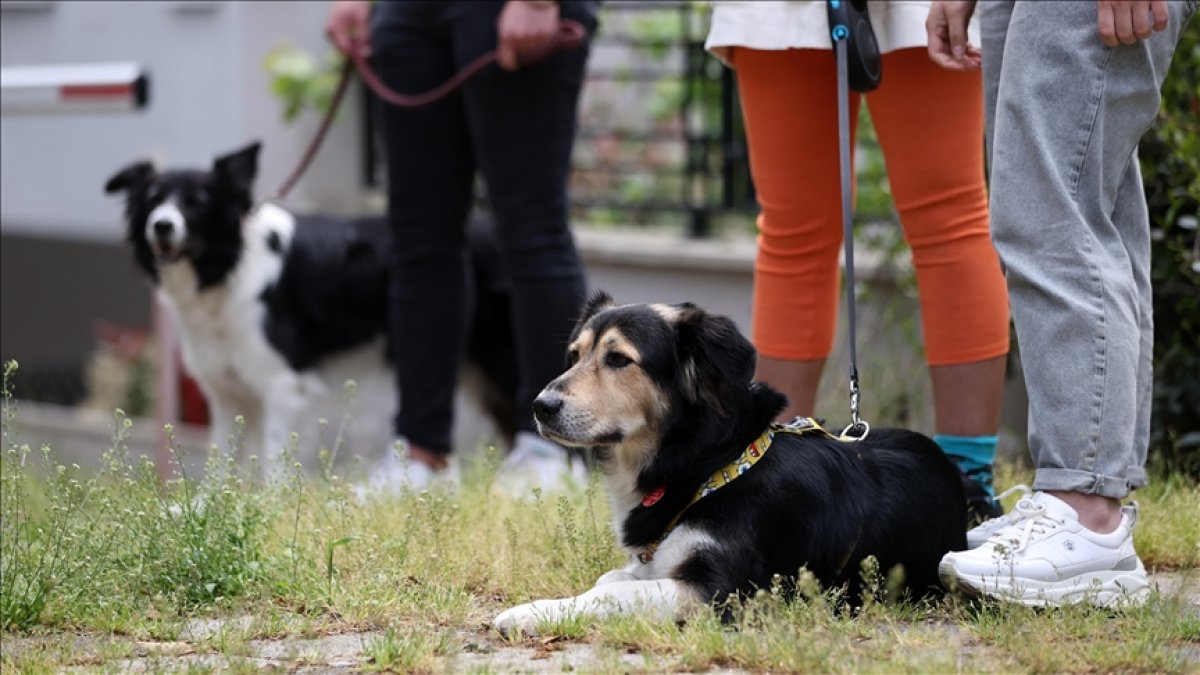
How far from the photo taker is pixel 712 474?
2.61 metres

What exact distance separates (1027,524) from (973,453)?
20.8 inches

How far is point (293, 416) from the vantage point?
231 inches

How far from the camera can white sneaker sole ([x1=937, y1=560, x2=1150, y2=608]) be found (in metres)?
2.53

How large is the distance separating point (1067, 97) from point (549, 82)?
1.64 m

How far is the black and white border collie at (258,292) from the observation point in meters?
5.79

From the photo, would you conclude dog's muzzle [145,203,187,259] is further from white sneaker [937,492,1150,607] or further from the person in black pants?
white sneaker [937,492,1150,607]

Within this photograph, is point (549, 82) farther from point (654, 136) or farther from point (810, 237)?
point (654, 136)

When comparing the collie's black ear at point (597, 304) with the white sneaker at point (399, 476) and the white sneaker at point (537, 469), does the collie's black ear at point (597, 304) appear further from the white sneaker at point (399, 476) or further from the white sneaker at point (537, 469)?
the white sneaker at point (537, 469)

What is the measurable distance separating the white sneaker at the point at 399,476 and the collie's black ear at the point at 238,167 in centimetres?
173

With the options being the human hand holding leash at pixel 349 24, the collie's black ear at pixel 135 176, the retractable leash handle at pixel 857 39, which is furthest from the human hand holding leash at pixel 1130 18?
the collie's black ear at pixel 135 176

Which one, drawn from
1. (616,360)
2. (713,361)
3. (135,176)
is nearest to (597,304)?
(616,360)

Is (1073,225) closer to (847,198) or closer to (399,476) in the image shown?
(847,198)

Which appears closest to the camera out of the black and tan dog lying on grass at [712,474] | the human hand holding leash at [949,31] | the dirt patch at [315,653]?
the dirt patch at [315,653]

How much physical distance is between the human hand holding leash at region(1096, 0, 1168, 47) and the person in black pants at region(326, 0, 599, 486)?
1.59 m
